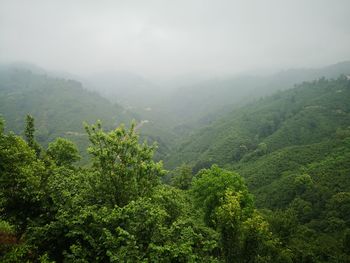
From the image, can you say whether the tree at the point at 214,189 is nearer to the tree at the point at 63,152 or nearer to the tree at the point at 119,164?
the tree at the point at 119,164

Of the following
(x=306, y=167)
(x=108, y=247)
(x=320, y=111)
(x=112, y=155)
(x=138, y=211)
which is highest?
(x=112, y=155)

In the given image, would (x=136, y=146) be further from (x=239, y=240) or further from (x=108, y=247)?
(x=239, y=240)

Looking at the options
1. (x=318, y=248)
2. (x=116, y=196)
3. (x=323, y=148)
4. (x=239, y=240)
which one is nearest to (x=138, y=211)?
(x=116, y=196)

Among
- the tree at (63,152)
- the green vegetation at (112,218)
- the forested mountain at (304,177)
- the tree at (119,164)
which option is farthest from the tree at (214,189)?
the tree at (63,152)

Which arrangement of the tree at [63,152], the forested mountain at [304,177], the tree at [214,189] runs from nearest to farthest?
the tree at [214,189], the forested mountain at [304,177], the tree at [63,152]

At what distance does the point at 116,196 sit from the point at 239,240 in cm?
866

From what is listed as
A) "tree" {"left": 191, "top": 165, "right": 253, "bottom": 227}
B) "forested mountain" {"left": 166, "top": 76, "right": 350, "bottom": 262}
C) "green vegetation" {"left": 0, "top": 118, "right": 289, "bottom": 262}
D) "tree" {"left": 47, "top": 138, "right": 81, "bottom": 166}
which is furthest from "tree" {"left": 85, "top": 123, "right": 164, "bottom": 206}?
"tree" {"left": 47, "top": 138, "right": 81, "bottom": 166}

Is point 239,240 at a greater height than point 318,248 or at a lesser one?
greater

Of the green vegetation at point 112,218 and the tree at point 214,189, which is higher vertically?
the green vegetation at point 112,218

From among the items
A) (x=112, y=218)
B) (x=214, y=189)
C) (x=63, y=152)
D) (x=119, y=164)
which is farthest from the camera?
(x=63, y=152)

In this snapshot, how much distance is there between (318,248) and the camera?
157 ft

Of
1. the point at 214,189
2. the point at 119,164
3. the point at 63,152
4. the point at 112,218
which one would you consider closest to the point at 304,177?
the point at 214,189

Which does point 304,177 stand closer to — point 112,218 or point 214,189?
point 214,189

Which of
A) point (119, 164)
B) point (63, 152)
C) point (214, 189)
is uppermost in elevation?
point (119, 164)
